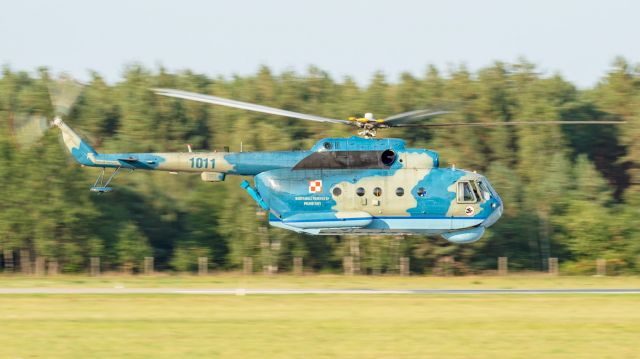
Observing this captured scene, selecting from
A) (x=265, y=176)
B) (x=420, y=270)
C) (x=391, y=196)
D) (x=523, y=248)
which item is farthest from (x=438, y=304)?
(x=523, y=248)

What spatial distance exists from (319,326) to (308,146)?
34908 mm

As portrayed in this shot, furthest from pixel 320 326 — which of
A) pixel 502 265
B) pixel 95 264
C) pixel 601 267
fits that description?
pixel 502 265

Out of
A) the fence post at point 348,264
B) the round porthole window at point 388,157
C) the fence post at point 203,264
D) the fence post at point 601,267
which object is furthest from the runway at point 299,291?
the fence post at point 348,264

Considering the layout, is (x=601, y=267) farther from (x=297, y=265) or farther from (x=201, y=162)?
(x=201, y=162)

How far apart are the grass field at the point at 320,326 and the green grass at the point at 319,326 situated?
3 cm

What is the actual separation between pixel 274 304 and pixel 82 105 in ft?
147

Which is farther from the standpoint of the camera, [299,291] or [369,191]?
[299,291]

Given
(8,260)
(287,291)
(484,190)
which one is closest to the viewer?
(484,190)

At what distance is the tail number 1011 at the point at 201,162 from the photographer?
3444 centimetres

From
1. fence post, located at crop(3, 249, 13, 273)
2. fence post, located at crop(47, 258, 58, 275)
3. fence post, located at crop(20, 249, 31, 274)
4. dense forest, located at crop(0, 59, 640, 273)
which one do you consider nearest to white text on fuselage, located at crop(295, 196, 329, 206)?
dense forest, located at crop(0, 59, 640, 273)

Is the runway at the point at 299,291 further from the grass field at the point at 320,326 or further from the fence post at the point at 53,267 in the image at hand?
the fence post at the point at 53,267

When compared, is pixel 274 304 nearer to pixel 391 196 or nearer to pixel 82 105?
pixel 391 196

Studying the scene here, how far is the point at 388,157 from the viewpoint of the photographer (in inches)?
1313

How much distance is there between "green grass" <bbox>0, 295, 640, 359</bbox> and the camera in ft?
75.1
